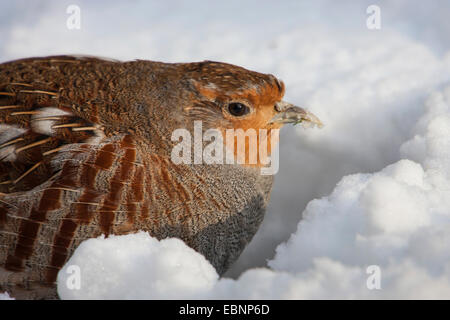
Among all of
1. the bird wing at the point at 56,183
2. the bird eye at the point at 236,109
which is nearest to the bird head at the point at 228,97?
the bird eye at the point at 236,109

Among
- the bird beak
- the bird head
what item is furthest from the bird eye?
the bird beak

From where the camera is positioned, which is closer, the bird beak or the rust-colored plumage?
the rust-colored plumage

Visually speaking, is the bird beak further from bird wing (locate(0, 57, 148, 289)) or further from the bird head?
bird wing (locate(0, 57, 148, 289))

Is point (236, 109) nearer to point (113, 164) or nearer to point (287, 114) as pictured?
point (287, 114)

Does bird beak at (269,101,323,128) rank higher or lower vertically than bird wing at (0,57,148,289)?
higher

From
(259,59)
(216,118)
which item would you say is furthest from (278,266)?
(259,59)

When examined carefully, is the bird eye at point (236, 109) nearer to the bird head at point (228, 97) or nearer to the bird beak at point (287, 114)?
the bird head at point (228, 97)

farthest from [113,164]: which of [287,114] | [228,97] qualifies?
[287,114]

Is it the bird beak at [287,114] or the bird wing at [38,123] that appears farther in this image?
the bird beak at [287,114]
